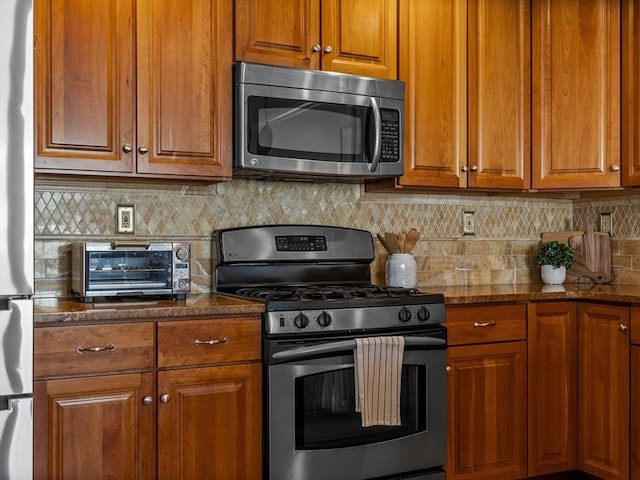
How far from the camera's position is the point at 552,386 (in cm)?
301

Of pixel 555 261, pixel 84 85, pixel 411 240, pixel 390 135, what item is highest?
pixel 84 85

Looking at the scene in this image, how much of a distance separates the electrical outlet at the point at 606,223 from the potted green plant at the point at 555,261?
0.28 metres

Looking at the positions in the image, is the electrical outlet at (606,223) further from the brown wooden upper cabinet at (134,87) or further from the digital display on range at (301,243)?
the brown wooden upper cabinet at (134,87)

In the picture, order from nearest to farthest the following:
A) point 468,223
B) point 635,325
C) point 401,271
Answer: point 635,325, point 401,271, point 468,223

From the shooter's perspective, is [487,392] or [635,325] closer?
[635,325]

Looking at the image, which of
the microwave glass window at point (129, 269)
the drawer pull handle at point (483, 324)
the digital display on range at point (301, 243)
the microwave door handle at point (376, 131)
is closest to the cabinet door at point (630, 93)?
the drawer pull handle at point (483, 324)

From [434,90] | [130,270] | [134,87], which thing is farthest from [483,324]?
[134,87]

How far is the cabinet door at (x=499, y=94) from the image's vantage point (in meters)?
3.18

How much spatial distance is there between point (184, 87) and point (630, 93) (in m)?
1.94

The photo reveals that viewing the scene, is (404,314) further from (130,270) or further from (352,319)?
(130,270)

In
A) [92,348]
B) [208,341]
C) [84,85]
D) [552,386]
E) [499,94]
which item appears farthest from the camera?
[499,94]

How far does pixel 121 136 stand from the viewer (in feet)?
8.30

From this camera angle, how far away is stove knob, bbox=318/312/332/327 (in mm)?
2482

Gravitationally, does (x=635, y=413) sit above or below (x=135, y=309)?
below
